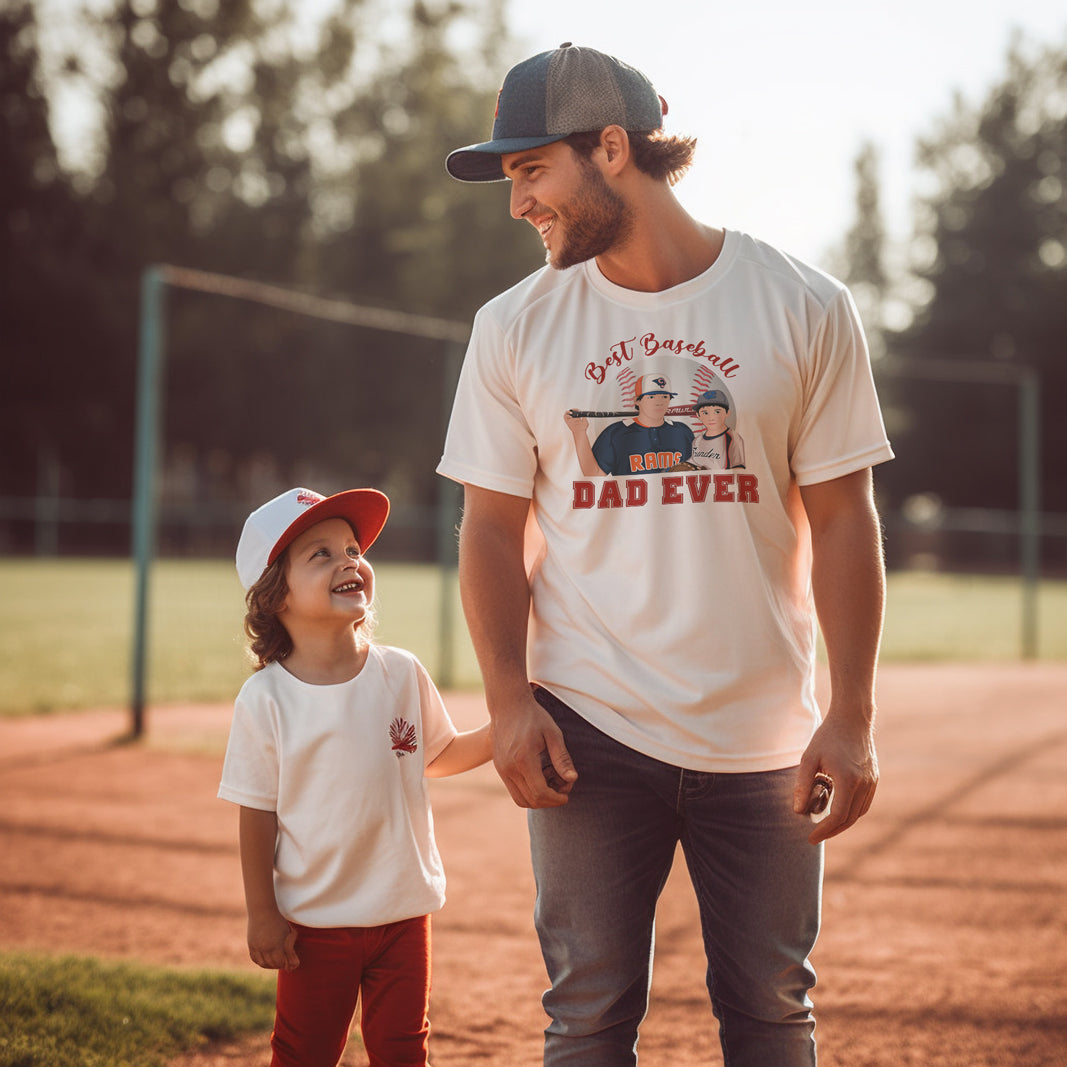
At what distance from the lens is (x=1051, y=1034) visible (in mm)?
3652

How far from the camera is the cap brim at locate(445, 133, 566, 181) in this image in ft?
6.93

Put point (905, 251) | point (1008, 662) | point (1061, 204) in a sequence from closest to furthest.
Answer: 1. point (1008, 662)
2. point (1061, 204)
3. point (905, 251)

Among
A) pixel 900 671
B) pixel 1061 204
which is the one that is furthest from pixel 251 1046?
pixel 1061 204

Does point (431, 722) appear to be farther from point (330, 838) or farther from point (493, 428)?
point (493, 428)

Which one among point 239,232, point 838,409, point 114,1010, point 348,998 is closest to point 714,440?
point 838,409

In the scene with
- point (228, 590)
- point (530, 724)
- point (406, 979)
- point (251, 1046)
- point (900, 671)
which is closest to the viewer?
point (530, 724)

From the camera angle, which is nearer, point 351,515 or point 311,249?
point 351,515

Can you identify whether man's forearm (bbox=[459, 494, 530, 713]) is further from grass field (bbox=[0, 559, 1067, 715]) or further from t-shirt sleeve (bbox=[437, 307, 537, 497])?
grass field (bbox=[0, 559, 1067, 715])

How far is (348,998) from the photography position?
7.94 ft

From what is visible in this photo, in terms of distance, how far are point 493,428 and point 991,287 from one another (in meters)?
45.0

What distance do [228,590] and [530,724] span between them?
21.9m

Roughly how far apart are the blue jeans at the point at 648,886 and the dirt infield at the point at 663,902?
1410 millimetres

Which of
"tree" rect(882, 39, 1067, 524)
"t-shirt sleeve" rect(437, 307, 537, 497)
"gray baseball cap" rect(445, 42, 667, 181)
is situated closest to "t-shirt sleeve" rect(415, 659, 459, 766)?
"t-shirt sleeve" rect(437, 307, 537, 497)

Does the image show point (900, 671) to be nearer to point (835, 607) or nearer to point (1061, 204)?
point (835, 607)
